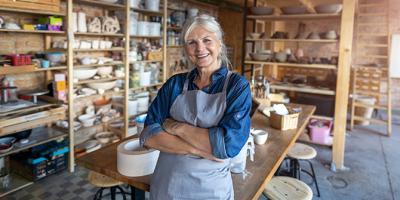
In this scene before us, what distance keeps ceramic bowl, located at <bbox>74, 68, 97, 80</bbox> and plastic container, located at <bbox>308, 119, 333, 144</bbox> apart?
2.77 metres

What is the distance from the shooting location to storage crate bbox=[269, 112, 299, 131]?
2363mm

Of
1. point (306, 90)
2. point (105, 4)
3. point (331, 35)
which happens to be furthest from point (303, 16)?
point (105, 4)

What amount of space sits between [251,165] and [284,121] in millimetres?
771

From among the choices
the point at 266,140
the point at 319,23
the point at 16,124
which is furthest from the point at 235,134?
the point at 319,23

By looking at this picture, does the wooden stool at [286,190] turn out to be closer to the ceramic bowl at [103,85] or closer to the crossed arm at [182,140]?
the crossed arm at [182,140]

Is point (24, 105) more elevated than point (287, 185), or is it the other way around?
point (24, 105)

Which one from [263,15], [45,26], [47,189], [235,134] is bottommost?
[47,189]

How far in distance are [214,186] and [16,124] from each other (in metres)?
2.29

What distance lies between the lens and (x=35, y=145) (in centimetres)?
299

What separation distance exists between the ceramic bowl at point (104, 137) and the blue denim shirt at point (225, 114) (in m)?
2.63

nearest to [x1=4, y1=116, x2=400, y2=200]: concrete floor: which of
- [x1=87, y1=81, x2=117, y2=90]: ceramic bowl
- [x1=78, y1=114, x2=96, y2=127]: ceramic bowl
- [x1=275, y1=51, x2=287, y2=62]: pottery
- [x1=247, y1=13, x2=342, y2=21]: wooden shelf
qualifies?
[x1=78, y1=114, x2=96, y2=127]: ceramic bowl

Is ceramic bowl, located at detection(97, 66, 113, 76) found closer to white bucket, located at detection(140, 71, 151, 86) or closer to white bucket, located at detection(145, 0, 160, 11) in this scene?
white bucket, located at detection(140, 71, 151, 86)

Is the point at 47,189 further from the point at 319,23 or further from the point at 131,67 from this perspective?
the point at 319,23

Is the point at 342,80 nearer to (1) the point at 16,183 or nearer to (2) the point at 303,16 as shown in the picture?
(2) the point at 303,16
